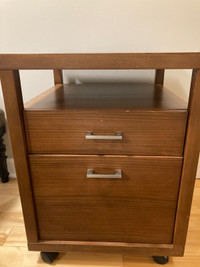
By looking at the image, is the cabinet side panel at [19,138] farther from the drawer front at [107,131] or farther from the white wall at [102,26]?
the white wall at [102,26]

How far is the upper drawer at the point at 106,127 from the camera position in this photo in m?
0.55

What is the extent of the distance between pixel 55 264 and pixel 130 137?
1.69ft

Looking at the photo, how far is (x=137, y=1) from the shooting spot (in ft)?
3.06

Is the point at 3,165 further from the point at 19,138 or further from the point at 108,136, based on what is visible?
the point at 108,136

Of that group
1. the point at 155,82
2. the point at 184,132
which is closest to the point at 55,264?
the point at 184,132

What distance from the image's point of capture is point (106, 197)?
634 millimetres

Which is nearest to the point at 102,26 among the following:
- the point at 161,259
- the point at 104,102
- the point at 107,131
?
the point at 104,102

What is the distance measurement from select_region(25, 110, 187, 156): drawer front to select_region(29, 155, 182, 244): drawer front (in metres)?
0.03

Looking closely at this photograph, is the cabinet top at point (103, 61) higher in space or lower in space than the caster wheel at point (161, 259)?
higher

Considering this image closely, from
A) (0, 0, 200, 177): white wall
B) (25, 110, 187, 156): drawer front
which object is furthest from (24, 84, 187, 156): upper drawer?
(0, 0, 200, 177): white wall

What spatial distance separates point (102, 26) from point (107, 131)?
625 millimetres

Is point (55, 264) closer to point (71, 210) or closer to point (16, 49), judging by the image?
point (71, 210)

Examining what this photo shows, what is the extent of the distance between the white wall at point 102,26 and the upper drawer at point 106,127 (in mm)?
513

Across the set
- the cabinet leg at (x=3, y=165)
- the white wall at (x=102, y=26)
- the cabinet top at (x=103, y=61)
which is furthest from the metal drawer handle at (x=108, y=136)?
the cabinet leg at (x=3, y=165)
